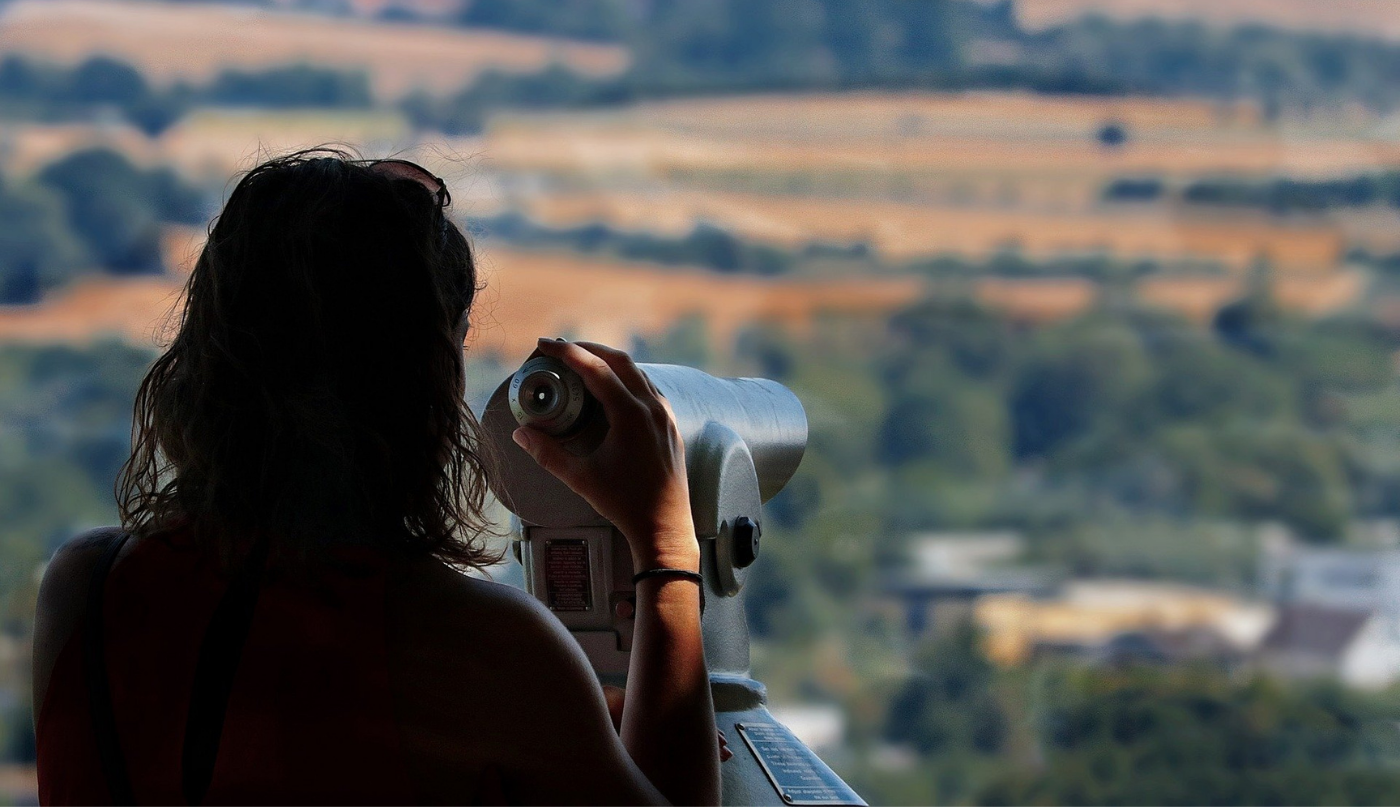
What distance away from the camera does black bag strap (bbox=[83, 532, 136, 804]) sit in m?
0.90

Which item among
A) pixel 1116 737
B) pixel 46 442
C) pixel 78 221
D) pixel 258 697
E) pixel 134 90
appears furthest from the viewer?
pixel 1116 737

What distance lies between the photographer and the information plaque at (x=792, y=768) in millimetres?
1251

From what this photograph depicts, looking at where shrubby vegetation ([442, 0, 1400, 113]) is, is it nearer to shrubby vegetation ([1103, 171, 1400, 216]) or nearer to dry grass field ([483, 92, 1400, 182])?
dry grass field ([483, 92, 1400, 182])

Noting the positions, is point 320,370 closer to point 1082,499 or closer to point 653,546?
point 653,546

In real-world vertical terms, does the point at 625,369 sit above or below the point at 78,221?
below

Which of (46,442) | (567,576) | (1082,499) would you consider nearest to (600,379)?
(567,576)

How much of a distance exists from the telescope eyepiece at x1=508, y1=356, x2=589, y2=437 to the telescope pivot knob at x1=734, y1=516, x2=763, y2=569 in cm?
25

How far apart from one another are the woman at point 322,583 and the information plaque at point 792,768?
0.69ft

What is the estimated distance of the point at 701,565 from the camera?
1.36 meters

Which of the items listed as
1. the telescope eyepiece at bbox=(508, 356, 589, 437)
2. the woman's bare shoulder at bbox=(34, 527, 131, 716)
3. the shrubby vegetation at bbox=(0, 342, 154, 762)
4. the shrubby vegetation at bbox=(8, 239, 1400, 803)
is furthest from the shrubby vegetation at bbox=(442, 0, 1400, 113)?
the woman's bare shoulder at bbox=(34, 527, 131, 716)

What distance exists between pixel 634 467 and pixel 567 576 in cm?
23

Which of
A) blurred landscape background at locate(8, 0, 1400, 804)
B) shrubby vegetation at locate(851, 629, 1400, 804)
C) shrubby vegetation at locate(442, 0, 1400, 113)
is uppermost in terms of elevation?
shrubby vegetation at locate(442, 0, 1400, 113)

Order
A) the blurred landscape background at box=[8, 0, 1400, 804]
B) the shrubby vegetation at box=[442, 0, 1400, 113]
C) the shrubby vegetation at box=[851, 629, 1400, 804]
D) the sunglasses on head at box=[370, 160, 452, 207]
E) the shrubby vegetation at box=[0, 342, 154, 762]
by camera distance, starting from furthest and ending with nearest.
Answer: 1. the shrubby vegetation at box=[851, 629, 1400, 804]
2. the shrubby vegetation at box=[442, 0, 1400, 113]
3. the blurred landscape background at box=[8, 0, 1400, 804]
4. the shrubby vegetation at box=[0, 342, 154, 762]
5. the sunglasses on head at box=[370, 160, 452, 207]

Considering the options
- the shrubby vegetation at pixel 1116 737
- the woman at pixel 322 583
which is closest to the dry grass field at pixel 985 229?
the shrubby vegetation at pixel 1116 737
